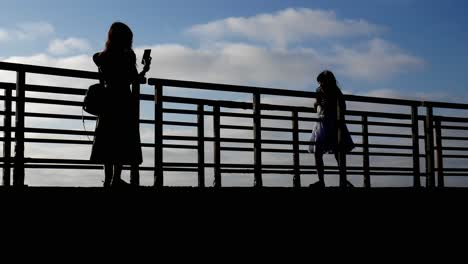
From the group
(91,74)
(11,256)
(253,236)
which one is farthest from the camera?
(91,74)

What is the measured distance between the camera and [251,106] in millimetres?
10758

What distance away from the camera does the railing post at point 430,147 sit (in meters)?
12.8

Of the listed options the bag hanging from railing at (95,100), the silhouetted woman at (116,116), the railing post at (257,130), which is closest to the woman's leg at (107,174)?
the silhouetted woman at (116,116)

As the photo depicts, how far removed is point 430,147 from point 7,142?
25.9ft

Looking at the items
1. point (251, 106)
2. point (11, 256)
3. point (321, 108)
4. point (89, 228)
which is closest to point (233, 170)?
point (251, 106)

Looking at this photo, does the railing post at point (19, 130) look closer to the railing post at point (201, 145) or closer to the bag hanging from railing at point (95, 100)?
the bag hanging from railing at point (95, 100)

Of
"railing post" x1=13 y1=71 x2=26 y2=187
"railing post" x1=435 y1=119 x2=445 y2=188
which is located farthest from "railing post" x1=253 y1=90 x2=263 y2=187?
"railing post" x1=435 y1=119 x2=445 y2=188

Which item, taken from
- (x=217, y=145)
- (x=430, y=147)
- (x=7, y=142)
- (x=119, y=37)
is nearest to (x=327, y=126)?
(x=217, y=145)

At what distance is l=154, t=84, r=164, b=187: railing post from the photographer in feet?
30.8

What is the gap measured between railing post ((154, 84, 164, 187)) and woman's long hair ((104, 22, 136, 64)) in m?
2.03

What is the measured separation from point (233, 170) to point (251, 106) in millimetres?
1059

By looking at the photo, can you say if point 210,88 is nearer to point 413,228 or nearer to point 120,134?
point 120,134

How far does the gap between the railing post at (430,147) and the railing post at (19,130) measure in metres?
7.57

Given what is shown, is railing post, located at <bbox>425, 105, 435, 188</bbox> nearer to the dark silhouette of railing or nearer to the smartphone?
the dark silhouette of railing
